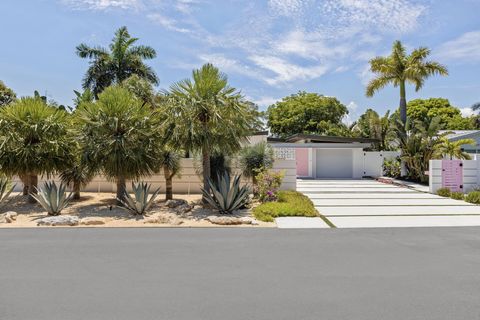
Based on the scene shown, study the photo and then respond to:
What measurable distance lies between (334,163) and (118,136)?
55.3 feet

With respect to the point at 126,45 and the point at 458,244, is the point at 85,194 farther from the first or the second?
the point at 126,45

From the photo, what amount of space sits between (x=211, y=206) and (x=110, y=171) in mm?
3275

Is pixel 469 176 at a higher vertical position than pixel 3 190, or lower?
higher

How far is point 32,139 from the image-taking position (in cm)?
1083

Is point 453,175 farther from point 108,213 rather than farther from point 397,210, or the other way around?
point 108,213

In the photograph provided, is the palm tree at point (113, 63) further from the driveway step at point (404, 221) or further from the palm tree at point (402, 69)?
the driveway step at point (404, 221)

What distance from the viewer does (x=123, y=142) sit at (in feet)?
33.1

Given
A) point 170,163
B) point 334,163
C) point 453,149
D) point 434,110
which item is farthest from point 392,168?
point 434,110

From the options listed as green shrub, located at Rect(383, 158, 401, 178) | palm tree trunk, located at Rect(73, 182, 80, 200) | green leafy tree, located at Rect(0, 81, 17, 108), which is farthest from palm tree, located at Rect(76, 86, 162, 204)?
green leafy tree, located at Rect(0, 81, 17, 108)

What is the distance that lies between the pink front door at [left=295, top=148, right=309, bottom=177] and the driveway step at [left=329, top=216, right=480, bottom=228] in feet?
45.5

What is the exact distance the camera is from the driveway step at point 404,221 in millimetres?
8508

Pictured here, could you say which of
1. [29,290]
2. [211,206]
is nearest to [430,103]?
[211,206]

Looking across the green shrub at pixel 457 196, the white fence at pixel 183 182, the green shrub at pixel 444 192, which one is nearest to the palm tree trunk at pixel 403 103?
the green shrub at pixel 444 192

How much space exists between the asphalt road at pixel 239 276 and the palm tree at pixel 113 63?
20958 millimetres
